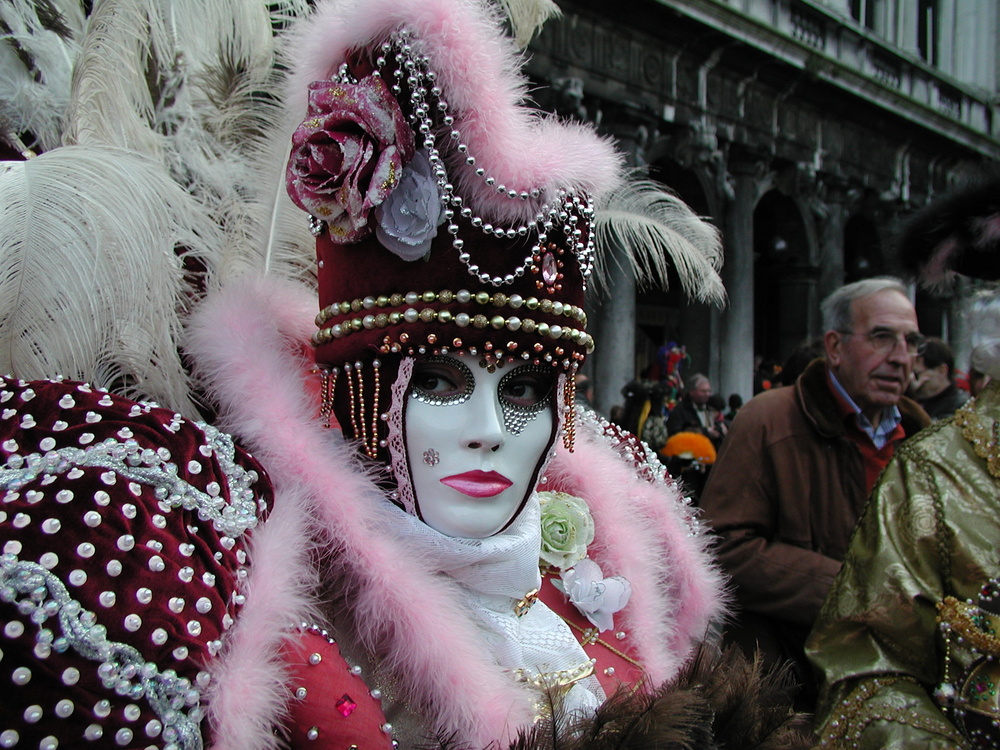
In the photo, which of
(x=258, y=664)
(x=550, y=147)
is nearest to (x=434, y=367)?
(x=550, y=147)

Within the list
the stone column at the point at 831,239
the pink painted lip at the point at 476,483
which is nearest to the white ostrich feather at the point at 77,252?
the pink painted lip at the point at 476,483

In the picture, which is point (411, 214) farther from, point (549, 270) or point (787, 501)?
point (787, 501)

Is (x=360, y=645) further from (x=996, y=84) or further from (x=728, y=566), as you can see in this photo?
(x=996, y=84)

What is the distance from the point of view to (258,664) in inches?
38.5

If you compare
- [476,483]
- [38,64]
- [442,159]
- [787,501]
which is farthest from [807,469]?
[38,64]

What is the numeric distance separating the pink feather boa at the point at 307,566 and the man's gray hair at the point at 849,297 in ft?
4.41

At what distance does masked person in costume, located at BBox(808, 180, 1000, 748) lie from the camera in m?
1.43

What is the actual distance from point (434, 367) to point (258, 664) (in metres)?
0.51

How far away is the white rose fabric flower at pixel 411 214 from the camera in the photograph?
4.06 ft

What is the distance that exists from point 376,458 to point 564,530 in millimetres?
455

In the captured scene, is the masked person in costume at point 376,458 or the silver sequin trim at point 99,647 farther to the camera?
the masked person in costume at point 376,458

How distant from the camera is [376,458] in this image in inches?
52.9

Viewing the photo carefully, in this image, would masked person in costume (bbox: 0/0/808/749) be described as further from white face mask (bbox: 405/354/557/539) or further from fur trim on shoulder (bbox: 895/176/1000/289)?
fur trim on shoulder (bbox: 895/176/1000/289)

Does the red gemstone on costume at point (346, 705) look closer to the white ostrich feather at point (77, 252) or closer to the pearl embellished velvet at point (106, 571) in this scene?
the pearl embellished velvet at point (106, 571)
